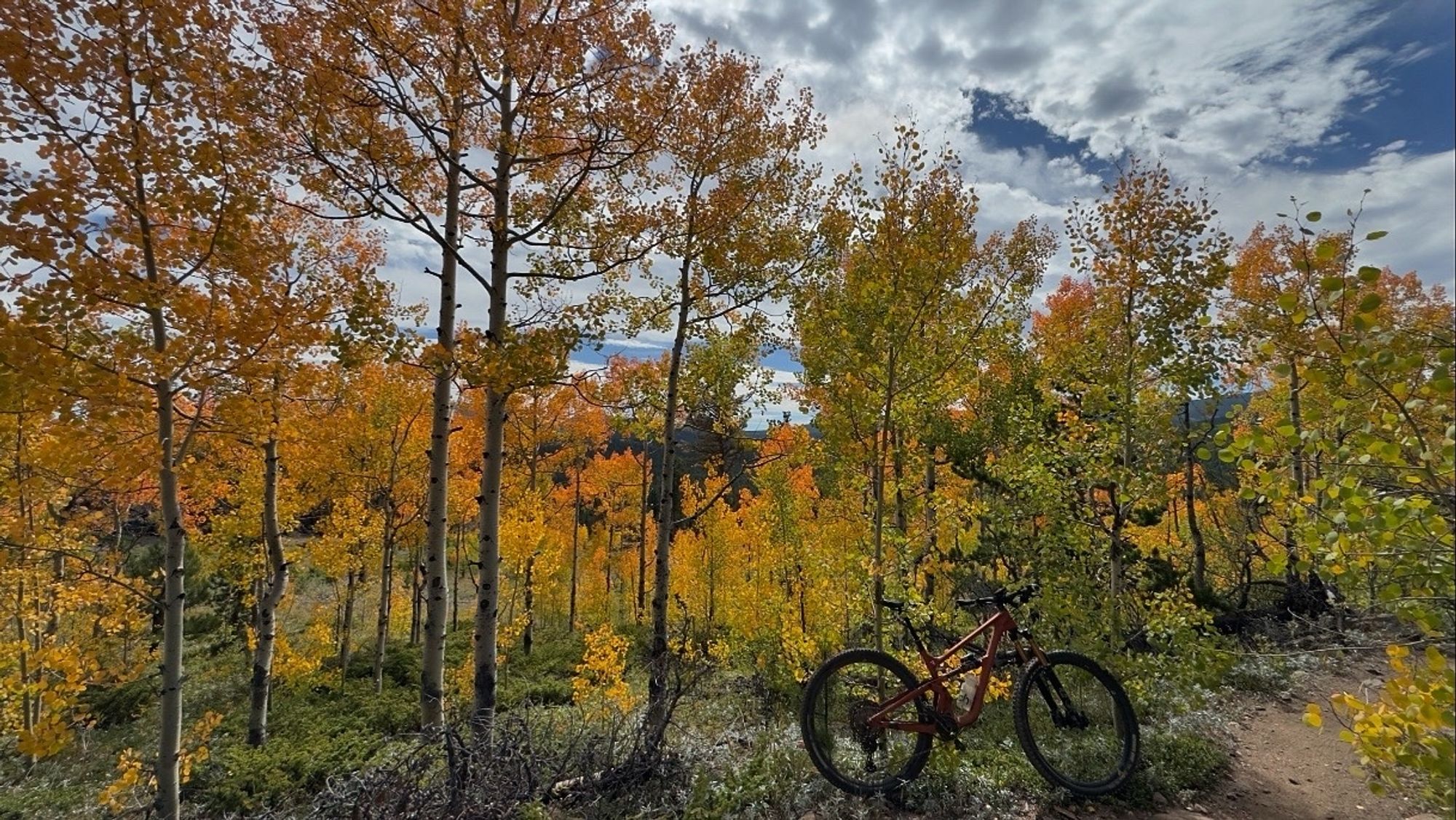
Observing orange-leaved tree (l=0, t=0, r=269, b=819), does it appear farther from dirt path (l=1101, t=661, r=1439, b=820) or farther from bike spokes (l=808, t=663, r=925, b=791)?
dirt path (l=1101, t=661, r=1439, b=820)

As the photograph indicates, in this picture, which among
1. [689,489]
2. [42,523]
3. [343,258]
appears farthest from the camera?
[689,489]

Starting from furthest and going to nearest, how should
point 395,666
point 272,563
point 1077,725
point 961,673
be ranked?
point 395,666 → point 272,563 → point 1077,725 → point 961,673

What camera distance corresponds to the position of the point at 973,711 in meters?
4.52

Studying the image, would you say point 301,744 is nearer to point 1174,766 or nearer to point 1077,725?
point 1077,725

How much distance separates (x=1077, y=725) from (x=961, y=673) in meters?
1.05

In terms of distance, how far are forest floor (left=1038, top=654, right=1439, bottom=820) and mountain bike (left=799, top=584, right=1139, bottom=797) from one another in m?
0.37

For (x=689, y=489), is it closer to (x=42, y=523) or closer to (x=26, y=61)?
(x=42, y=523)

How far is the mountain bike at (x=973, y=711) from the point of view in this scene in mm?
4500

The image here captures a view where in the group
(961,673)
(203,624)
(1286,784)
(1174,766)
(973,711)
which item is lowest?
(203,624)

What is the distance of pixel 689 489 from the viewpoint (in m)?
27.5

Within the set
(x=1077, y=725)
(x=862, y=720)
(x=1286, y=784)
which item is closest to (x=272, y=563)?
(x=862, y=720)

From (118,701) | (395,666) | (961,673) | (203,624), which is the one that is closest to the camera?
(961,673)

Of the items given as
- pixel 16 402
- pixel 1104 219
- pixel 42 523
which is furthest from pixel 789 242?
pixel 42 523

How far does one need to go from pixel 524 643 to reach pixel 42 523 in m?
14.5
